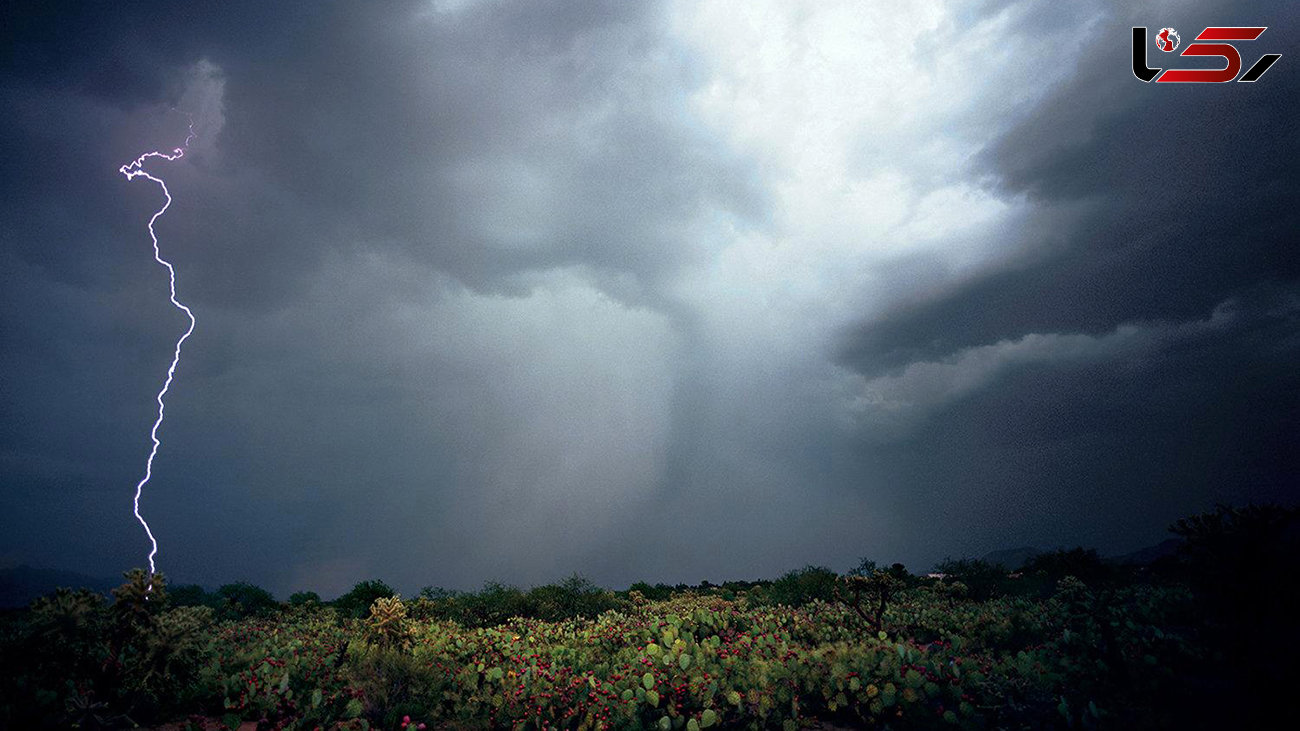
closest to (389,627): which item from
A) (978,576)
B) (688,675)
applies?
(688,675)

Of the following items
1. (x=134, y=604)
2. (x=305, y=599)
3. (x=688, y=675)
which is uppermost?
(x=134, y=604)

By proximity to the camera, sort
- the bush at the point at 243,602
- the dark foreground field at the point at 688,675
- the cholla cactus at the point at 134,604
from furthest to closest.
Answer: the bush at the point at 243,602 → the cholla cactus at the point at 134,604 → the dark foreground field at the point at 688,675

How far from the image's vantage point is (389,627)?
12156 mm

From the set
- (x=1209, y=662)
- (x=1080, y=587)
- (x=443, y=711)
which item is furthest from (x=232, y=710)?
(x=1080, y=587)

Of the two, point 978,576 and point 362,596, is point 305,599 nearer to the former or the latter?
point 362,596

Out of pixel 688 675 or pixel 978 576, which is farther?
pixel 978 576

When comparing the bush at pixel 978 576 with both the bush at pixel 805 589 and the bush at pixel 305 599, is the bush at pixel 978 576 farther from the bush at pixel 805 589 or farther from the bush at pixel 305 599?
the bush at pixel 305 599

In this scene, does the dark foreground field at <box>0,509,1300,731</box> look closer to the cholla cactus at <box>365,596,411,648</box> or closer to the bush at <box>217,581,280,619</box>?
the cholla cactus at <box>365,596,411,648</box>

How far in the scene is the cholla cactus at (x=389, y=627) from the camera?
12.1 metres

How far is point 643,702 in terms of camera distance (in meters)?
9.62

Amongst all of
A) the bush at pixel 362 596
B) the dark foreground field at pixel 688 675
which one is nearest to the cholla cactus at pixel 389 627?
the dark foreground field at pixel 688 675

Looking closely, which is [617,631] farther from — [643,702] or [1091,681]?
[1091,681]

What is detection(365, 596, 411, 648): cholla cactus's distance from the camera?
1209 cm

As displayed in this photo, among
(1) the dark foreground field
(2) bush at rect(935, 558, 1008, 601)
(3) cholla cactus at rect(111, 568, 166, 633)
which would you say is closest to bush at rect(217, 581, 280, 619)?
(1) the dark foreground field
